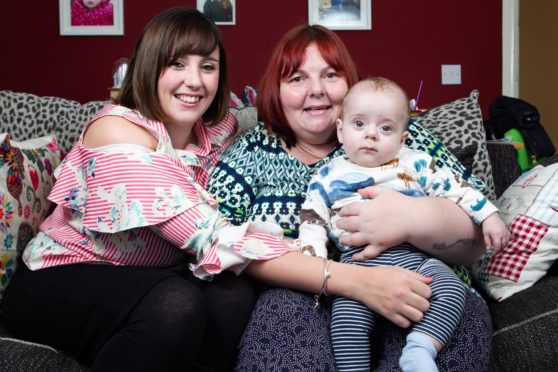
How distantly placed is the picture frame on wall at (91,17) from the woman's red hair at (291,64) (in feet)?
10.6

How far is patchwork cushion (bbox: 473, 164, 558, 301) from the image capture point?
5.53 ft

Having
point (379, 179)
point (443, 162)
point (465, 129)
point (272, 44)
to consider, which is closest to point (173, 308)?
point (379, 179)

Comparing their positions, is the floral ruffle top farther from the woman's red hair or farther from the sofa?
the woman's red hair

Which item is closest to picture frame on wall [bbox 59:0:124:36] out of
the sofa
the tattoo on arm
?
the sofa

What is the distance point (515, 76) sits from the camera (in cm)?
499

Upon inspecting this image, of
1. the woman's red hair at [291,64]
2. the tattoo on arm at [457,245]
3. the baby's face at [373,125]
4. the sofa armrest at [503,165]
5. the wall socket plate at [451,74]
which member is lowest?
the tattoo on arm at [457,245]

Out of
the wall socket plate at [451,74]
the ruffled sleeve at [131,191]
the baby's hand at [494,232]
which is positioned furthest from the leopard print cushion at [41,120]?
the wall socket plate at [451,74]

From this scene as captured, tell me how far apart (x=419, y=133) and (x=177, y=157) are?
0.71 metres

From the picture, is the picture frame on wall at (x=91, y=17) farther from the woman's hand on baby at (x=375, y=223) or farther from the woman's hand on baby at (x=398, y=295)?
the woman's hand on baby at (x=398, y=295)

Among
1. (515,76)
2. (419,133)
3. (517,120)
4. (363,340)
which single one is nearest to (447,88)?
(515,76)

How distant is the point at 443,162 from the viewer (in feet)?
5.59

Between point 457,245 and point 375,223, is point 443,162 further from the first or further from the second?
point 375,223

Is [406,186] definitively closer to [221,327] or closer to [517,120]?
[221,327]

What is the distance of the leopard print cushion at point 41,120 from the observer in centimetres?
203
